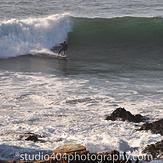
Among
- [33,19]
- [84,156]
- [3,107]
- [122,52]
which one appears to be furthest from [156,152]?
[33,19]

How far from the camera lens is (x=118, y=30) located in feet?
87.9

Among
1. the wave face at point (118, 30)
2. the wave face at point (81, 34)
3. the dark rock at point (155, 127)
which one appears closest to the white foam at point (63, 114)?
the dark rock at point (155, 127)

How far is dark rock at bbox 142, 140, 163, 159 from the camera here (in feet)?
31.4

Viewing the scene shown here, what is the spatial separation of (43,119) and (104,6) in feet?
64.6

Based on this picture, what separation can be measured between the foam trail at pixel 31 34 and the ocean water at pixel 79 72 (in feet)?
0.17

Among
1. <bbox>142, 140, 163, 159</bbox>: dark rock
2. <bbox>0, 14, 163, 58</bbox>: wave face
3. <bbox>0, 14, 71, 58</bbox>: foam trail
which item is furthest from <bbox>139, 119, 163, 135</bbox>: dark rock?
<bbox>0, 14, 71, 58</bbox>: foam trail

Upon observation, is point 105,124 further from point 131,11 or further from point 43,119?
point 131,11

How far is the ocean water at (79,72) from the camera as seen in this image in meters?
11.2

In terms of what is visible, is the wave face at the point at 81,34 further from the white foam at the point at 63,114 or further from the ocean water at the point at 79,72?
the white foam at the point at 63,114

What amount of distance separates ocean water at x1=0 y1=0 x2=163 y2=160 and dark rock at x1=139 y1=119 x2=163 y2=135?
202 mm

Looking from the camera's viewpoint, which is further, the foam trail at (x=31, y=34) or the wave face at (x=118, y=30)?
the wave face at (x=118, y=30)

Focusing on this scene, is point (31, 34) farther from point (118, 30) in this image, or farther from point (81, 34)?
point (118, 30)

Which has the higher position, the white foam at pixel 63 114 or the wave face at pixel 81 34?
the wave face at pixel 81 34

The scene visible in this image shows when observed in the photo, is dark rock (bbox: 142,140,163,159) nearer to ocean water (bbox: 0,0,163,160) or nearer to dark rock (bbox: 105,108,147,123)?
ocean water (bbox: 0,0,163,160)
